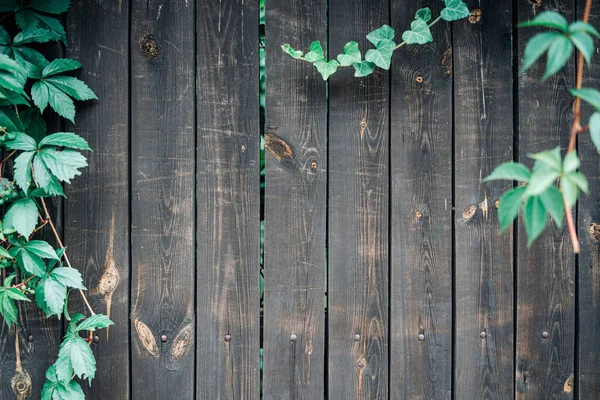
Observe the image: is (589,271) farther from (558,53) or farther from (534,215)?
(558,53)

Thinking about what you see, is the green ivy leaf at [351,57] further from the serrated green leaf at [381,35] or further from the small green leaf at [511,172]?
the small green leaf at [511,172]

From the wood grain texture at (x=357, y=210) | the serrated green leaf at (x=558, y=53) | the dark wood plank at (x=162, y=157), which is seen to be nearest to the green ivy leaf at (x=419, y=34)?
the wood grain texture at (x=357, y=210)

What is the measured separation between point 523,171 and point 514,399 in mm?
847

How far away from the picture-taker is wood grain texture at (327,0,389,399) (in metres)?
1.44

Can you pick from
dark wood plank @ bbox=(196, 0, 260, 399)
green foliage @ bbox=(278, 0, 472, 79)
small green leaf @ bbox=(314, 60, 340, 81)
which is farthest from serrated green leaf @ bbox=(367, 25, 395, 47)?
dark wood plank @ bbox=(196, 0, 260, 399)

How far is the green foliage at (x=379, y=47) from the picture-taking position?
4.46 feet

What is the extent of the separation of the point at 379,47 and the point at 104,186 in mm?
859

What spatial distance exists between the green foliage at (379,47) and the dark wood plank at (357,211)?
59 millimetres

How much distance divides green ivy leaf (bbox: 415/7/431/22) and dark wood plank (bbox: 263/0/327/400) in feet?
0.85

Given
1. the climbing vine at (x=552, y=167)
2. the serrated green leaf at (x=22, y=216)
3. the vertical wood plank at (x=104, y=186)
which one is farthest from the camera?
the vertical wood plank at (x=104, y=186)

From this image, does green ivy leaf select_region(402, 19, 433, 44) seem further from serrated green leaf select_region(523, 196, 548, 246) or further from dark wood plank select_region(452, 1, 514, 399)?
serrated green leaf select_region(523, 196, 548, 246)

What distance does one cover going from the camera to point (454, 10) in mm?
Answer: 1380

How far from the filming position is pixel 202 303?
1.46m

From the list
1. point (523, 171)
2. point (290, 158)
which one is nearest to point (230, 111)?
point (290, 158)
